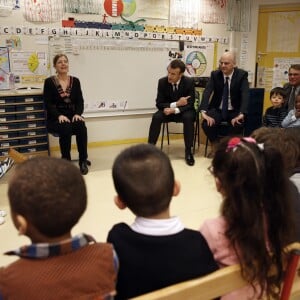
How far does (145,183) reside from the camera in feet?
3.20

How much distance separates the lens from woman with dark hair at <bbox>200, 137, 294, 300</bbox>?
1014mm

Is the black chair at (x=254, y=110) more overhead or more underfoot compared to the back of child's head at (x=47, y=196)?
more underfoot

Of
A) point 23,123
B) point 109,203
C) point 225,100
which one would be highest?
point 225,100

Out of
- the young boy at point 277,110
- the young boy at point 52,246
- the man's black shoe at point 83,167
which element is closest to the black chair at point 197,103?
the young boy at point 277,110

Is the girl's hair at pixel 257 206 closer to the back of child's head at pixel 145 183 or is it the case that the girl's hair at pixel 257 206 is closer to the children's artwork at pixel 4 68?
the back of child's head at pixel 145 183

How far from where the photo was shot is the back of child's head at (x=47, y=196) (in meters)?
0.82

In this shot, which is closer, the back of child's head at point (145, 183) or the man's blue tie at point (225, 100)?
the back of child's head at point (145, 183)

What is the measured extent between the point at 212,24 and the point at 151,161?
184 inches

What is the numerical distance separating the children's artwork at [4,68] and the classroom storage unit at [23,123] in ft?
0.45

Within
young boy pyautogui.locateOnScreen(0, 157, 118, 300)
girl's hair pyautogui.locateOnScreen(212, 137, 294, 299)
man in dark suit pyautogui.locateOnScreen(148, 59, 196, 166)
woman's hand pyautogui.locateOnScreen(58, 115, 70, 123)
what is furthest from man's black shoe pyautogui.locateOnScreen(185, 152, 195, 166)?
young boy pyautogui.locateOnScreen(0, 157, 118, 300)

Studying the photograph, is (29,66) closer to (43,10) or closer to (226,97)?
(43,10)

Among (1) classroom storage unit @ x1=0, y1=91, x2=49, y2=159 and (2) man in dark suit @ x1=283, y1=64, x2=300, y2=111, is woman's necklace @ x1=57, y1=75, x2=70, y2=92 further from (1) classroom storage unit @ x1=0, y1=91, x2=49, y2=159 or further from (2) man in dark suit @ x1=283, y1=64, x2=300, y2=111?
(2) man in dark suit @ x1=283, y1=64, x2=300, y2=111

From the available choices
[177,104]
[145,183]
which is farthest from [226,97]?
[145,183]

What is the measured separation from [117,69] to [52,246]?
407cm
